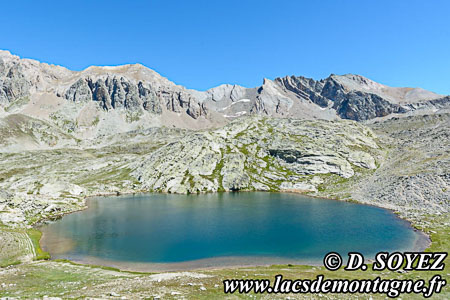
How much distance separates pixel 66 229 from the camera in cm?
7512

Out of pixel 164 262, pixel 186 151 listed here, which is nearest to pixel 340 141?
pixel 186 151

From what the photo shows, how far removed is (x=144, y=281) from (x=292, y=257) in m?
29.0

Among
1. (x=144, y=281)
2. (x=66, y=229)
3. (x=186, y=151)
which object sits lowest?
(x=66, y=229)

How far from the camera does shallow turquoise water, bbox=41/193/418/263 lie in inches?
2088

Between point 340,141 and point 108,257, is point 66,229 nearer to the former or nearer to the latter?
point 108,257

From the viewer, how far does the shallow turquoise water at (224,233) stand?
53.0 meters

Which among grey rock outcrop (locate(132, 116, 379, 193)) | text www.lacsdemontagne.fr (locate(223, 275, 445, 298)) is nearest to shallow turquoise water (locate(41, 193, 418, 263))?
text www.lacsdemontagne.fr (locate(223, 275, 445, 298))

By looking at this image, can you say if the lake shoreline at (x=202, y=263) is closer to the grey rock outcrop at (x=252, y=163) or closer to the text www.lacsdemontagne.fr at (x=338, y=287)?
the text www.lacsdemontagne.fr at (x=338, y=287)

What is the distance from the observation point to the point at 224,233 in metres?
66.4

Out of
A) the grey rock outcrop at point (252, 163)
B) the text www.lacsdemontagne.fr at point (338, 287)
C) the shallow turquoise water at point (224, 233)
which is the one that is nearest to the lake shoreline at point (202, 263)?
the shallow turquoise water at point (224, 233)

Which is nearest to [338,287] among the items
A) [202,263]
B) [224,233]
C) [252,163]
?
[202,263]

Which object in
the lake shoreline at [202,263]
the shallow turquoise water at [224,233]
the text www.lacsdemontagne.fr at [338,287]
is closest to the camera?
the text www.lacsdemontagne.fr at [338,287]

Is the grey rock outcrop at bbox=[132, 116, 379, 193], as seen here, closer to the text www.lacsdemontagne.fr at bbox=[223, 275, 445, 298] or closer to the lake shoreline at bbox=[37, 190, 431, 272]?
the lake shoreline at bbox=[37, 190, 431, 272]

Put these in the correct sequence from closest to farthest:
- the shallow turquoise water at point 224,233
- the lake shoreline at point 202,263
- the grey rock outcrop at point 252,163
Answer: the lake shoreline at point 202,263 < the shallow turquoise water at point 224,233 < the grey rock outcrop at point 252,163
